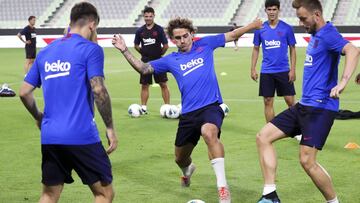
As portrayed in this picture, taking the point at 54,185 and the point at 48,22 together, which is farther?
the point at 48,22

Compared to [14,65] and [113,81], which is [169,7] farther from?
[113,81]

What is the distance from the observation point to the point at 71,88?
18.4 ft

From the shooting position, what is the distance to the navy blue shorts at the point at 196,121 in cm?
788

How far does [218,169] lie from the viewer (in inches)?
297

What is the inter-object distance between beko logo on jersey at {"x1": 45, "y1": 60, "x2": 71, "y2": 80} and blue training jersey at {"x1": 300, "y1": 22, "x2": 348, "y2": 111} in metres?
2.72

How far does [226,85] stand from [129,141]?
9246mm

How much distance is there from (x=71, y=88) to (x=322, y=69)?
2.76 m

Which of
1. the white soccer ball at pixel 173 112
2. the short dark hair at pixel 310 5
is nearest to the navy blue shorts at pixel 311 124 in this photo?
the short dark hair at pixel 310 5

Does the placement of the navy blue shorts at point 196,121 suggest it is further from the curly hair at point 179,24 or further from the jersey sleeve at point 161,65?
the curly hair at point 179,24

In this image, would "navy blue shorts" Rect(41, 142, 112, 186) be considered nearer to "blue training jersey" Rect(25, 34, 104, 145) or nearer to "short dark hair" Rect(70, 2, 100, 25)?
"blue training jersey" Rect(25, 34, 104, 145)

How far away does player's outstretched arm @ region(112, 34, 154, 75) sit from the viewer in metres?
7.20

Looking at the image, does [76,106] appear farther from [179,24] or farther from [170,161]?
[170,161]

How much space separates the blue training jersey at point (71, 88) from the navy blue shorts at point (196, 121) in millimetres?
2362

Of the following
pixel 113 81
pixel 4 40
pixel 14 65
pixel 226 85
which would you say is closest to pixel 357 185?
pixel 226 85
